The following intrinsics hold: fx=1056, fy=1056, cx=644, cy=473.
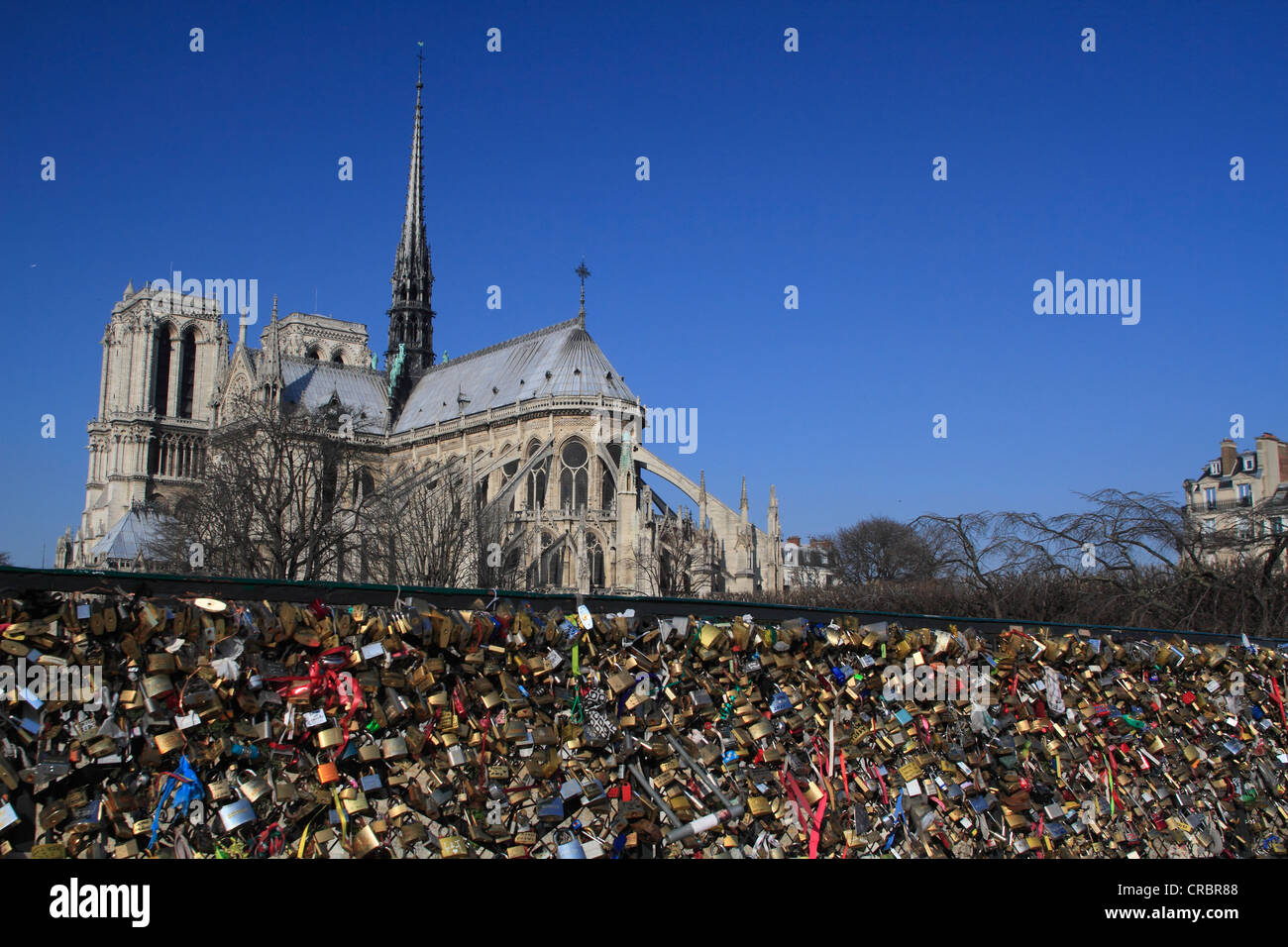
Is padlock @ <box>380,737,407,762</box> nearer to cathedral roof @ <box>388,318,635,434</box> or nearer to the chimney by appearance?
cathedral roof @ <box>388,318,635,434</box>

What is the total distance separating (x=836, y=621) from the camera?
6.36 meters

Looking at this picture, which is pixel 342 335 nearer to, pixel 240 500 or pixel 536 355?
pixel 536 355

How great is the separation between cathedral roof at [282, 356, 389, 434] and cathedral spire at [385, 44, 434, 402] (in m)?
1.50

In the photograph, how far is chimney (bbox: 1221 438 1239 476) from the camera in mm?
53375

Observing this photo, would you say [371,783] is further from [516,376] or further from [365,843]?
[516,376]

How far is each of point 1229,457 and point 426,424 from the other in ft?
143

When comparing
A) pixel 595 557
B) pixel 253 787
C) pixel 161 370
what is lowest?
pixel 253 787

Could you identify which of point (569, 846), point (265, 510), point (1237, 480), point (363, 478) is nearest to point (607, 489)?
point (363, 478)

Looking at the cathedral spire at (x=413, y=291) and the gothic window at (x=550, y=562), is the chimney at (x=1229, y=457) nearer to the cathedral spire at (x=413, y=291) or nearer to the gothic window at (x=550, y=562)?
the gothic window at (x=550, y=562)

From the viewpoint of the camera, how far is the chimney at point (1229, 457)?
53.4 meters

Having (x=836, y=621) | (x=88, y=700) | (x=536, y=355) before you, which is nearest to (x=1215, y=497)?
(x=536, y=355)

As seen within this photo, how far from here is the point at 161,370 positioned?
7081 centimetres

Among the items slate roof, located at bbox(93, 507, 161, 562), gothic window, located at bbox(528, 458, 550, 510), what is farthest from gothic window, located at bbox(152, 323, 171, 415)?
gothic window, located at bbox(528, 458, 550, 510)
